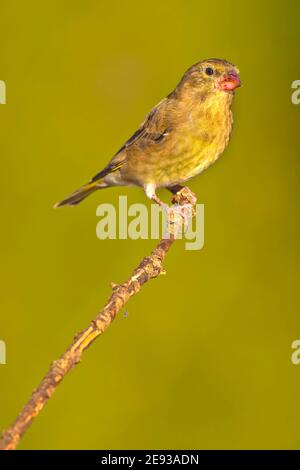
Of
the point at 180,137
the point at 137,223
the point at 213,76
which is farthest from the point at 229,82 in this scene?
the point at 137,223

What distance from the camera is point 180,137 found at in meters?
1.99

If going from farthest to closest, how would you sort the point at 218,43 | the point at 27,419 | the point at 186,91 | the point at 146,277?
1. the point at 218,43
2. the point at 186,91
3. the point at 146,277
4. the point at 27,419

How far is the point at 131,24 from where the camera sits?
229 cm

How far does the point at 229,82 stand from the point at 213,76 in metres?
0.05

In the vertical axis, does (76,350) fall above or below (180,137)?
below

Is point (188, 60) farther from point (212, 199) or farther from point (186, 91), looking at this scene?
point (212, 199)

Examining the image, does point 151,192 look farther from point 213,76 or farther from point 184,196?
point 213,76

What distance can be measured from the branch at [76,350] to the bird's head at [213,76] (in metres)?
0.60

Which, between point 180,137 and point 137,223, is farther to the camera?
point 137,223

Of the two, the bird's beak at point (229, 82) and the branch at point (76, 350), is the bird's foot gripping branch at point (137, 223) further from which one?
the branch at point (76, 350)

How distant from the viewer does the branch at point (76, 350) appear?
860mm

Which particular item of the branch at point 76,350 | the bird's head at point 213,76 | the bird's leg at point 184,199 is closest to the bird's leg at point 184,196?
the bird's leg at point 184,199
